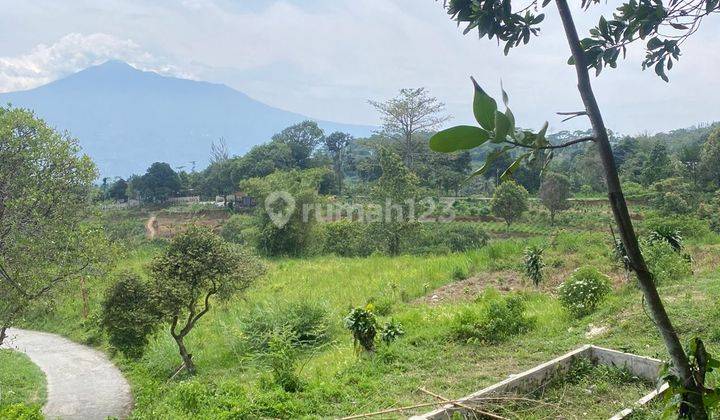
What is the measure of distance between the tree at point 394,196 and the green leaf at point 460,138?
17202mm

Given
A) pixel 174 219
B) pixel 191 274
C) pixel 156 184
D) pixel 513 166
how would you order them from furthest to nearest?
1. pixel 156 184
2. pixel 174 219
3. pixel 191 274
4. pixel 513 166

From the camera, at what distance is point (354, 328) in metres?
5.84

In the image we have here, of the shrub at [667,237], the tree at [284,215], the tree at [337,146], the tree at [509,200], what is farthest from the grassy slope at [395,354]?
the tree at [337,146]

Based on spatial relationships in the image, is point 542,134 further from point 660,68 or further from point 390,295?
point 390,295

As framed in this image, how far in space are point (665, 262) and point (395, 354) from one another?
522cm

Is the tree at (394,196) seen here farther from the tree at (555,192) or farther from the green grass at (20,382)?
the green grass at (20,382)

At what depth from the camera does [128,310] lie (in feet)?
27.2

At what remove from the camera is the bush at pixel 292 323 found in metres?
8.45

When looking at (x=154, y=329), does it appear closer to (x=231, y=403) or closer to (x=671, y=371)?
(x=231, y=403)

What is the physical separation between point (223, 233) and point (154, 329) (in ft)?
50.1

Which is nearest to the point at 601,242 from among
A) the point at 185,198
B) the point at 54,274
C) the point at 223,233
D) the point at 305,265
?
the point at 305,265

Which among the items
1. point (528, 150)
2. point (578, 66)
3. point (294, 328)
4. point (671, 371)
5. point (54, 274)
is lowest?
point (294, 328)

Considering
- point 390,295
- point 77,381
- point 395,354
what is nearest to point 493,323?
point 395,354

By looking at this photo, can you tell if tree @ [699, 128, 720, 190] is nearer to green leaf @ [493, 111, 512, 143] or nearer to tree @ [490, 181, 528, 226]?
tree @ [490, 181, 528, 226]
